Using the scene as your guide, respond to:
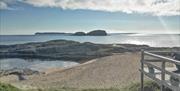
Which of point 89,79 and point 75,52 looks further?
point 75,52

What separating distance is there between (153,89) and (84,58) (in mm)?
47783

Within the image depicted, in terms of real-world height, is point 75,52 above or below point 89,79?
below

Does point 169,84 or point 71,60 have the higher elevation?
point 169,84

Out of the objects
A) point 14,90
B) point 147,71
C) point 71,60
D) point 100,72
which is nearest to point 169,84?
point 147,71

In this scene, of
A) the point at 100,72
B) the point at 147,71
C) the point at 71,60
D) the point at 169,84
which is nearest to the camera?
the point at 169,84

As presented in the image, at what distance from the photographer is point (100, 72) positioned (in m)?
28.8

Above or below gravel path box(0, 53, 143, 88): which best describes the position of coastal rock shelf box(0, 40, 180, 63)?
below

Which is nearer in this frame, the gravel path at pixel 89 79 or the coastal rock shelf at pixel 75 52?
the gravel path at pixel 89 79

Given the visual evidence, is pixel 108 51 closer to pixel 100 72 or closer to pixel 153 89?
pixel 100 72

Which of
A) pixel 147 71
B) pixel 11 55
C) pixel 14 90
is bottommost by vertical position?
pixel 11 55

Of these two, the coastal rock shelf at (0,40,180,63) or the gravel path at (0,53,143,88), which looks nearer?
the gravel path at (0,53,143,88)

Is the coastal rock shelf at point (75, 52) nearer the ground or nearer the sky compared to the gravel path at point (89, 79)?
nearer the ground

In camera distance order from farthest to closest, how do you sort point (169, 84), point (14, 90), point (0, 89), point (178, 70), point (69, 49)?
point (69, 49) < point (14, 90) < point (0, 89) < point (178, 70) < point (169, 84)

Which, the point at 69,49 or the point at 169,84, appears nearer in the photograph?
the point at 169,84
